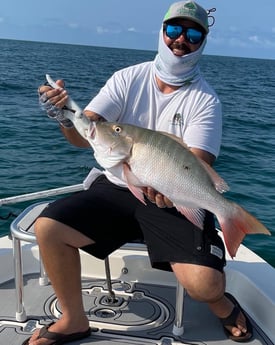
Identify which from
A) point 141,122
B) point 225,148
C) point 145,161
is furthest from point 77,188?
point 225,148

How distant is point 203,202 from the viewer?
2711 mm

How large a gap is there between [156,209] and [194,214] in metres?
0.39

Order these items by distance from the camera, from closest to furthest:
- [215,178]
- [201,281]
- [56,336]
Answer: [215,178], [201,281], [56,336]

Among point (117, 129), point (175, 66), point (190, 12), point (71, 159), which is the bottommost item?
point (71, 159)

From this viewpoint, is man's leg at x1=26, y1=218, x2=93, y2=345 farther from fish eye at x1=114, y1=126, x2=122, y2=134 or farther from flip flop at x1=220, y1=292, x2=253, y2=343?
flip flop at x1=220, y1=292, x2=253, y2=343

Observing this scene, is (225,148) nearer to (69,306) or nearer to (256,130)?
(256,130)

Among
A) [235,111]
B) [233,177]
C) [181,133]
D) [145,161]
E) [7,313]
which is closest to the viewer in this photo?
[145,161]

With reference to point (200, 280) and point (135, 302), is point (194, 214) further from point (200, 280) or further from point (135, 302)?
point (135, 302)

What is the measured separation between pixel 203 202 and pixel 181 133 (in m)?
0.70

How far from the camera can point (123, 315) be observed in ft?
11.6

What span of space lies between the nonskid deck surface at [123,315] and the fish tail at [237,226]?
2.90 ft

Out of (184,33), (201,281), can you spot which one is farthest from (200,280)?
(184,33)

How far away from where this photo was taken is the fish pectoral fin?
111 inches

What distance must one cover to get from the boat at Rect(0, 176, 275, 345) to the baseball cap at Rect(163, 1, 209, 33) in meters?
1.27
